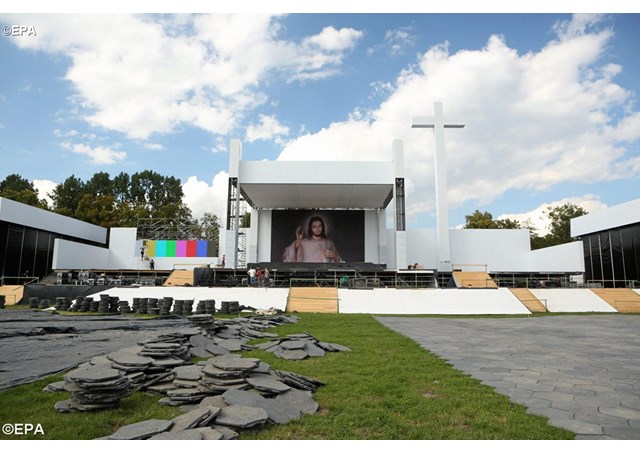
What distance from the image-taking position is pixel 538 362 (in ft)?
21.5

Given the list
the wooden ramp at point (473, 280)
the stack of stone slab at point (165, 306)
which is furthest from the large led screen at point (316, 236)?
the stack of stone slab at point (165, 306)

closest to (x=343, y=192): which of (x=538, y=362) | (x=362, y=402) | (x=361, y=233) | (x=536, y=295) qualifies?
(x=361, y=233)

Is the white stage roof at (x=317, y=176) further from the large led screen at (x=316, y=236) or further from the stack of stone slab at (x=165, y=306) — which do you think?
the stack of stone slab at (x=165, y=306)

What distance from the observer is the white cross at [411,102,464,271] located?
3058 cm

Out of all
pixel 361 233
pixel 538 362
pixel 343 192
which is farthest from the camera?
pixel 361 233

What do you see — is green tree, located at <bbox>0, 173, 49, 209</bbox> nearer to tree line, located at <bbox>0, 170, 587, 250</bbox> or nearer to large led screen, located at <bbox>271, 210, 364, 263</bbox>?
tree line, located at <bbox>0, 170, 587, 250</bbox>

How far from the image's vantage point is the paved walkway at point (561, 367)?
385 cm

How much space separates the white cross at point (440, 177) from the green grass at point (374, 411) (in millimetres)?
25580

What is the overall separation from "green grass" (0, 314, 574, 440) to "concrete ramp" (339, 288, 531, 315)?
40.1 ft

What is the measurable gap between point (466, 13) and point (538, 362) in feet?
16.8

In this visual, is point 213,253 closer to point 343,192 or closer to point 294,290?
point 343,192

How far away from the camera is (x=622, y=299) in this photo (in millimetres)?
19625

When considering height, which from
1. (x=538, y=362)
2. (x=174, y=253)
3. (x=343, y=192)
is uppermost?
(x=343, y=192)

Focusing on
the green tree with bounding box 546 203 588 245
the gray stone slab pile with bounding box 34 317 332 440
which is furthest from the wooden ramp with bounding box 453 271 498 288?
the green tree with bounding box 546 203 588 245
